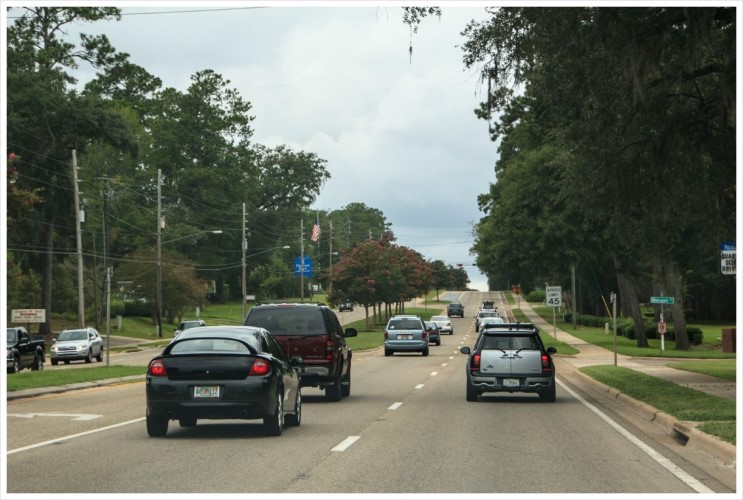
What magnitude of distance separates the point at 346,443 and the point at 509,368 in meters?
8.94

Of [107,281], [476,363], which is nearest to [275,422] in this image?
[476,363]

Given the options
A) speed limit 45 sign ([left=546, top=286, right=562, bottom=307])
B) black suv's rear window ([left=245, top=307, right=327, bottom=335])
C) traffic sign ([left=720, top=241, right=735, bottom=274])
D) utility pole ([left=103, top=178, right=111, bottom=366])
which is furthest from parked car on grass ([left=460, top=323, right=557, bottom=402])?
speed limit 45 sign ([left=546, top=286, right=562, bottom=307])

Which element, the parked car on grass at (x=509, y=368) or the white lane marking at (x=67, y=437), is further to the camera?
the parked car on grass at (x=509, y=368)

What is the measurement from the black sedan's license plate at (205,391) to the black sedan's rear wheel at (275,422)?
78 cm

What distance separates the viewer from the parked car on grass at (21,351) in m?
37.0

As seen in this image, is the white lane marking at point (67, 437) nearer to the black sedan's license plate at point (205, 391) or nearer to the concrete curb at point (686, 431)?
the black sedan's license plate at point (205, 391)

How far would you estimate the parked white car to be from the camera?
161 ft

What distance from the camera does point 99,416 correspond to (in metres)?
19.4

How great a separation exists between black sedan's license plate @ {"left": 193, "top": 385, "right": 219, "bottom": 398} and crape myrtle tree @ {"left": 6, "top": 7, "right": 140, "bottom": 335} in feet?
177

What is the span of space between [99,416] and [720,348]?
44297 millimetres

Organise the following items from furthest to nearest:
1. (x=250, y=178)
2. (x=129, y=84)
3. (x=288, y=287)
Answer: (x=288, y=287)
(x=250, y=178)
(x=129, y=84)

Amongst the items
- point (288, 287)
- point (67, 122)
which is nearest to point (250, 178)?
point (288, 287)

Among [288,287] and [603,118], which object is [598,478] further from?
[288,287]

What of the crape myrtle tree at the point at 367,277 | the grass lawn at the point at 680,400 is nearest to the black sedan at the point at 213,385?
the grass lawn at the point at 680,400
